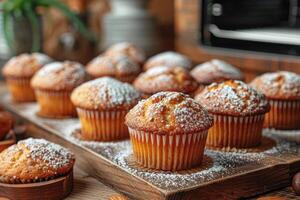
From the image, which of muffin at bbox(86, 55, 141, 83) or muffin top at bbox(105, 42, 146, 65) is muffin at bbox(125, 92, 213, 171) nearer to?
muffin at bbox(86, 55, 141, 83)

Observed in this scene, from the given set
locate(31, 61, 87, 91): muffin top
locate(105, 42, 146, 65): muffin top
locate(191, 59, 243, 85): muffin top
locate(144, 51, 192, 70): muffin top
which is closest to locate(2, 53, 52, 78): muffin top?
locate(31, 61, 87, 91): muffin top

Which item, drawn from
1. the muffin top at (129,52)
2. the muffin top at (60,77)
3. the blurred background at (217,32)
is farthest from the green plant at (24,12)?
the muffin top at (60,77)

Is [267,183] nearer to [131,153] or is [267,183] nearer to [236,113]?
[236,113]

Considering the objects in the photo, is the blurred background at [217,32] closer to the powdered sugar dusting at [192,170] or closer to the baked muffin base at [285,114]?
the baked muffin base at [285,114]

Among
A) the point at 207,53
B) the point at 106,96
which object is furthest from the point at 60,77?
the point at 207,53

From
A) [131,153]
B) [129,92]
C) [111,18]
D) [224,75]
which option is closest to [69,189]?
[131,153]

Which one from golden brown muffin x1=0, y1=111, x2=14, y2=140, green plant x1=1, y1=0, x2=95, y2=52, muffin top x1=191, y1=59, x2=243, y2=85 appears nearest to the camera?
golden brown muffin x1=0, y1=111, x2=14, y2=140
